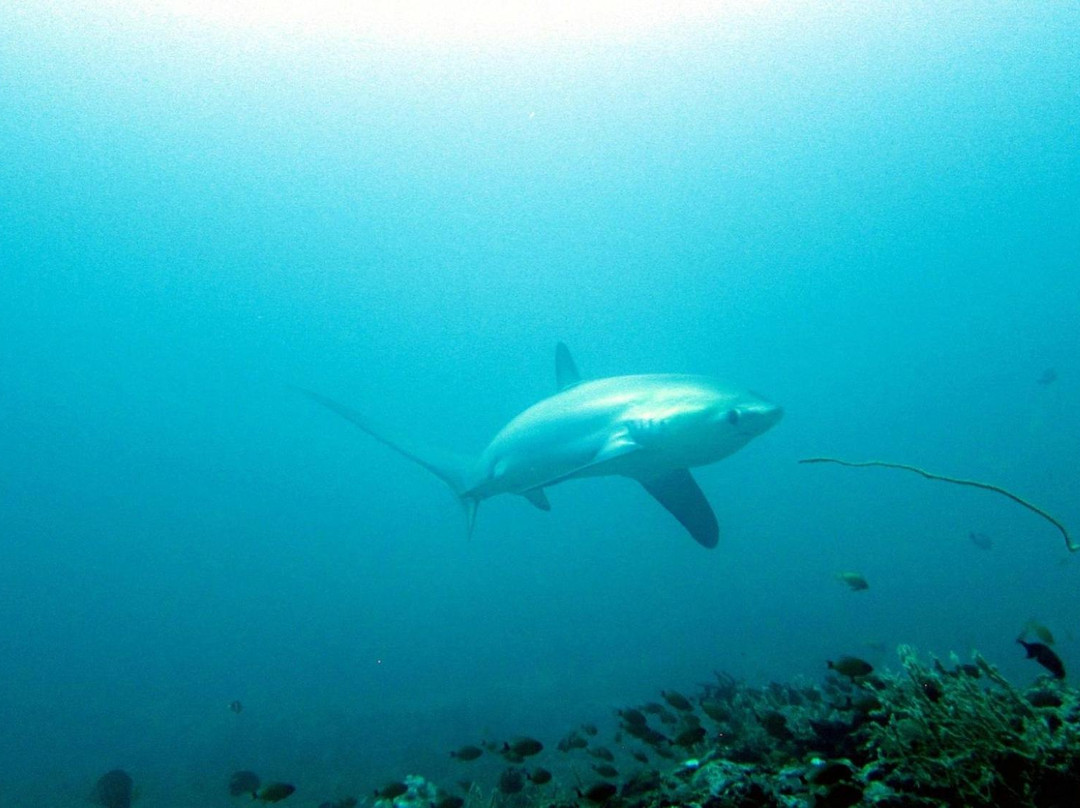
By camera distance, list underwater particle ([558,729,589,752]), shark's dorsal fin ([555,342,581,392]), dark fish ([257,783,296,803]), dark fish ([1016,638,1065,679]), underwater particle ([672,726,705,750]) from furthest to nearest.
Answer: shark's dorsal fin ([555,342,581,392])
underwater particle ([558,729,589,752])
dark fish ([257,783,296,803])
underwater particle ([672,726,705,750])
dark fish ([1016,638,1065,679])

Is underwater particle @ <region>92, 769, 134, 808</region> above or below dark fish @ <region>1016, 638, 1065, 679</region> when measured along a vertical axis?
below

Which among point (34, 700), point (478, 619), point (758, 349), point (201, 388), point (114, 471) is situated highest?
point (758, 349)

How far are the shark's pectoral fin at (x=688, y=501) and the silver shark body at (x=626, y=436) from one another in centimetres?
2

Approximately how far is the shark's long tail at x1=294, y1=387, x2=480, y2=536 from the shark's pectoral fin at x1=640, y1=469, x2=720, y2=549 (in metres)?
2.97

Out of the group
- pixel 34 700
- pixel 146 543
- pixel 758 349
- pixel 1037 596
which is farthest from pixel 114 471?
pixel 1037 596

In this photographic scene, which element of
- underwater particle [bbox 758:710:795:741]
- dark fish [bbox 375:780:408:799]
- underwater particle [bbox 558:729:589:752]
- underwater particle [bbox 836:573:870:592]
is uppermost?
underwater particle [bbox 836:573:870:592]

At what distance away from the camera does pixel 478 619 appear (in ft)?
225

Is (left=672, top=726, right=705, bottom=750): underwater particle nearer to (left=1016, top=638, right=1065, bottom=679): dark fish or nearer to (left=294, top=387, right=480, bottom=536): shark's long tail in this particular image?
(left=1016, top=638, right=1065, bottom=679): dark fish

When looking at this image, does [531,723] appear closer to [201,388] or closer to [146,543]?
[201,388]

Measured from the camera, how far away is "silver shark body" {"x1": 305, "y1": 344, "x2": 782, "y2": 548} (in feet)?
24.1

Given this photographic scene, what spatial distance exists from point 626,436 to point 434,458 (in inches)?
160

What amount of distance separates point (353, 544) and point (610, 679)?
10119 centimetres

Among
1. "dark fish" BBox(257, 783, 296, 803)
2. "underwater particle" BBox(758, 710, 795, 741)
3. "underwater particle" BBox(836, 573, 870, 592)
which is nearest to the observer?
"underwater particle" BBox(758, 710, 795, 741)

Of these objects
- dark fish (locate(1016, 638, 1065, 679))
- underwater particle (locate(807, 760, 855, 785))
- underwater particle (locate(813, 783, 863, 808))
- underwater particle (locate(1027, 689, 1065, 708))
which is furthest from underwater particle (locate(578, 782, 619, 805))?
dark fish (locate(1016, 638, 1065, 679))
